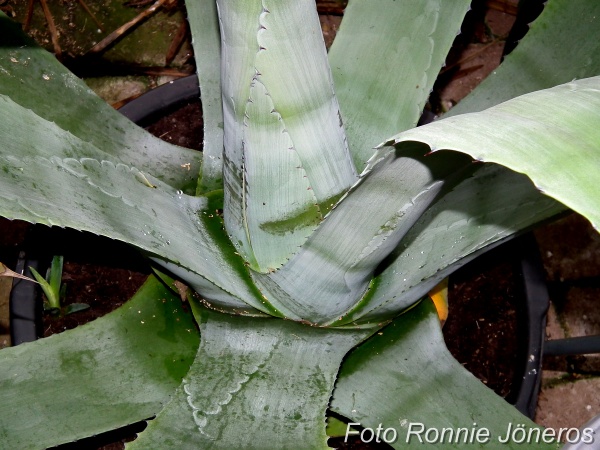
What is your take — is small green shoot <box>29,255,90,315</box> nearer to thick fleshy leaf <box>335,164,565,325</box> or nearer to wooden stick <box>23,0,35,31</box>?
thick fleshy leaf <box>335,164,565,325</box>

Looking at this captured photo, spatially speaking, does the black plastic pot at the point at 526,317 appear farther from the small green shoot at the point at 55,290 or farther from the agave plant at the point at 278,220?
the agave plant at the point at 278,220

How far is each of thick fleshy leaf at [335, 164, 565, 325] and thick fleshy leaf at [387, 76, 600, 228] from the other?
27cm

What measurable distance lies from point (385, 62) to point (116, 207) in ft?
1.20

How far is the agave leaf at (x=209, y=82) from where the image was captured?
2.78ft

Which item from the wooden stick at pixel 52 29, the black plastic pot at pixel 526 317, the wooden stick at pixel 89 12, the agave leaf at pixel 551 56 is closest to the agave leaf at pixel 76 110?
the black plastic pot at pixel 526 317

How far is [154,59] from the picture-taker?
150 cm

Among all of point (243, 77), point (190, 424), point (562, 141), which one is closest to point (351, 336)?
point (190, 424)

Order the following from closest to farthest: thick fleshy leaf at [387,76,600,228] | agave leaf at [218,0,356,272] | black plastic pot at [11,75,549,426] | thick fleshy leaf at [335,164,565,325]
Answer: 1. thick fleshy leaf at [387,76,600,228]
2. agave leaf at [218,0,356,272]
3. thick fleshy leaf at [335,164,565,325]
4. black plastic pot at [11,75,549,426]

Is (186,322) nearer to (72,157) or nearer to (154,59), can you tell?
(72,157)

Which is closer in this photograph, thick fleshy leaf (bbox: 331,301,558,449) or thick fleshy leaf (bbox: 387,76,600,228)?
thick fleshy leaf (bbox: 387,76,600,228)

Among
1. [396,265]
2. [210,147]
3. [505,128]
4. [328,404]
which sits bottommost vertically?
[328,404]

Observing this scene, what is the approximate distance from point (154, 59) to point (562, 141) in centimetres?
130

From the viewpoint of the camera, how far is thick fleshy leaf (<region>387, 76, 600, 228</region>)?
0.34 m

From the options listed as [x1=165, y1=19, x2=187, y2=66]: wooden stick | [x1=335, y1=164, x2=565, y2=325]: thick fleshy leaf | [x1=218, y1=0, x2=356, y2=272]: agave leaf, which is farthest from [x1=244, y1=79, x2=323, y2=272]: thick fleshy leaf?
[x1=165, y1=19, x2=187, y2=66]: wooden stick
